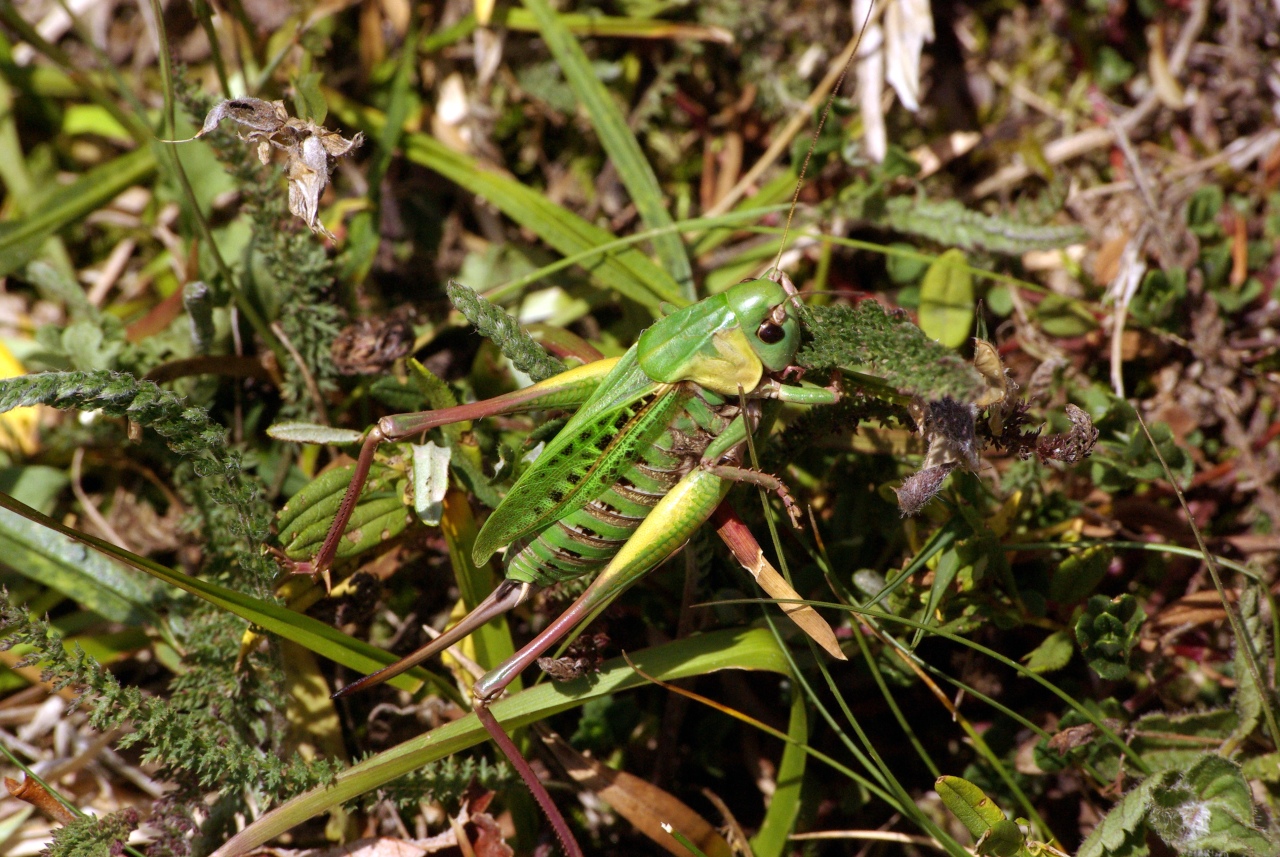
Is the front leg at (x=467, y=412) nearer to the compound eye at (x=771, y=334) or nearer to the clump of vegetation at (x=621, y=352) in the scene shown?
the clump of vegetation at (x=621, y=352)

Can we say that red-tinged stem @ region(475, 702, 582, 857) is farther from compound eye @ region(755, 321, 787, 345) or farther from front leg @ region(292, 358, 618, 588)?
compound eye @ region(755, 321, 787, 345)

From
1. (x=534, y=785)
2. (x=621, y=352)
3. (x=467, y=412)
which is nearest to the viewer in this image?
(x=534, y=785)

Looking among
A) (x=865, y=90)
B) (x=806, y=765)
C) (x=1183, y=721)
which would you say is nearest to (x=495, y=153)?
(x=865, y=90)

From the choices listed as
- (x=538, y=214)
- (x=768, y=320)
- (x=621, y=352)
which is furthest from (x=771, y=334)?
(x=538, y=214)

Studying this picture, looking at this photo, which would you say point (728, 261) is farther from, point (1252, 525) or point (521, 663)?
point (1252, 525)

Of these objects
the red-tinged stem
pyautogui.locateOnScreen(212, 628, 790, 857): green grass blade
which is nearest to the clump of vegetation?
pyautogui.locateOnScreen(212, 628, 790, 857): green grass blade

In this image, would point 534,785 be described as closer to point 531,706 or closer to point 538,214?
point 531,706
